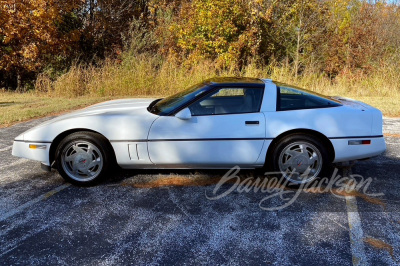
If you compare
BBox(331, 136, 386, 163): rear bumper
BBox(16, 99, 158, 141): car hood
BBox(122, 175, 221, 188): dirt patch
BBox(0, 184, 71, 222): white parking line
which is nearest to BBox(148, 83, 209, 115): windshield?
BBox(16, 99, 158, 141): car hood

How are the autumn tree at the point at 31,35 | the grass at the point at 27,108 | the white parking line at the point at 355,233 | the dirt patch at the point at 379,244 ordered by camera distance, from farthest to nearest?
the autumn tree at the point at 31,35, the grass at the point at 27,108, the dirt patch at the point at 379,244, the white parking line at the point at 355,233

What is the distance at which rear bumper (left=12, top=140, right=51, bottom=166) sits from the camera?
155 inches

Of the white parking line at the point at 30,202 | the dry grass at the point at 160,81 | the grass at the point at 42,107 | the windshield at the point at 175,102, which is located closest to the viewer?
the white parking line at the point at 30,202

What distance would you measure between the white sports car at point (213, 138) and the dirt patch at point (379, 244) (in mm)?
1203

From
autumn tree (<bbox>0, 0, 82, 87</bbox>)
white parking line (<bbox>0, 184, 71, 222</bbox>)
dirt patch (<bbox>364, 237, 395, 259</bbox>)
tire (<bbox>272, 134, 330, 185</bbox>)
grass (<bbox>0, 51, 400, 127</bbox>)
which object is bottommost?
dirt patch (<bbox>364, 237, 395, 259</bbox>)

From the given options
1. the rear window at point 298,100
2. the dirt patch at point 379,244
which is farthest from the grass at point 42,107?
the dirt patch at point 379,244

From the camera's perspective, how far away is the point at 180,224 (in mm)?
3158

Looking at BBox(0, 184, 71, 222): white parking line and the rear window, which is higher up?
the rear window

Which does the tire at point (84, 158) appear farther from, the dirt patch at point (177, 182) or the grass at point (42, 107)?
the grass at point (42, 107)

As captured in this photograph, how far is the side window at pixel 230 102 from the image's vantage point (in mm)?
3977

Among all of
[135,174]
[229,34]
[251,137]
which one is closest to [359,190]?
[251,137]

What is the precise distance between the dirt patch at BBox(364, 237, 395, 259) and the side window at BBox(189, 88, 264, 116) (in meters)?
1.78

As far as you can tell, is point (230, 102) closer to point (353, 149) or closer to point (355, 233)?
point (353, 149)

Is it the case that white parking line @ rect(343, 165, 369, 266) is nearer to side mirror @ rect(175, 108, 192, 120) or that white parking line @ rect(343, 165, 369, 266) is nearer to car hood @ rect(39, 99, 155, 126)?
side mirror @ rect(175, 108, 192, 120)
